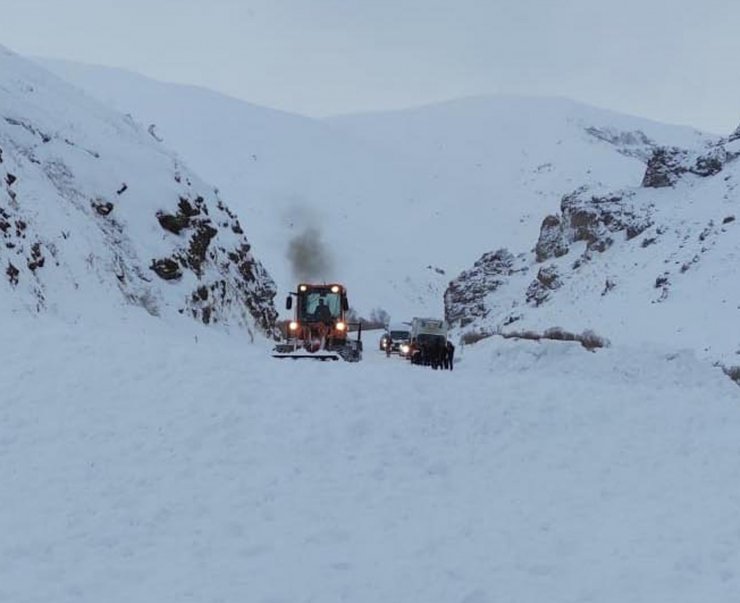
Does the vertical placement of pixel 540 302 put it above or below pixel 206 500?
→ above

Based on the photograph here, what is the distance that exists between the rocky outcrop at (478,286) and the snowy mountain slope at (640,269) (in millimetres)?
102

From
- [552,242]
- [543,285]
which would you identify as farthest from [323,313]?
[552,242]

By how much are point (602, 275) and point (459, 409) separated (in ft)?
128

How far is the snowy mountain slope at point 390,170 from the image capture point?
8975 centimetres

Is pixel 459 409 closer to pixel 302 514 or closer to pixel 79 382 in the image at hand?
pixel 302 514

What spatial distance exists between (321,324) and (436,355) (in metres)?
7.00

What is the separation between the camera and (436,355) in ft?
94.7

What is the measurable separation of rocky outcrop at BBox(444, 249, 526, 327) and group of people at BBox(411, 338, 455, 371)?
30386 mm

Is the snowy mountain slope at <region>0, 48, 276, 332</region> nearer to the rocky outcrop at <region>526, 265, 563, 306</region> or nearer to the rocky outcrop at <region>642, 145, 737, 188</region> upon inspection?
the rocky outcrop at <region>526, 265, 563, 306</region>

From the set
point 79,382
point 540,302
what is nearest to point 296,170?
point 540,302

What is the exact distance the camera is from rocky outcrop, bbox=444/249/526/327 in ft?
201

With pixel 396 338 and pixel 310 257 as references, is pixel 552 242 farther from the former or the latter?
pixel 310 257

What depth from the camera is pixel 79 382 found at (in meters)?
12.4

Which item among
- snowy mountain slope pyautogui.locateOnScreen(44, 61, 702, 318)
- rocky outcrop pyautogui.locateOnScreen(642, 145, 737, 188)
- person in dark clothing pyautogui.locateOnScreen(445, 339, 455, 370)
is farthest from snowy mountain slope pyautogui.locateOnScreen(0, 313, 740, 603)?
snowy mountain slope pyautogui.locateOnScreen(44, 61, 702, 318)
